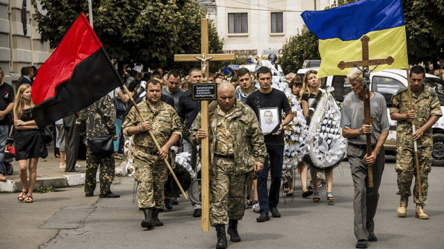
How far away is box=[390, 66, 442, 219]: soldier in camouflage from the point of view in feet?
31.4

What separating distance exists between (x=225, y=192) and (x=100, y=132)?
14.8 feet

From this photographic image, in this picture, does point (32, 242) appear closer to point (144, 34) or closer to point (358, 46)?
point (358, 46)

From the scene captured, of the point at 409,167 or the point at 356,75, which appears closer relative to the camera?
the point at 356,75

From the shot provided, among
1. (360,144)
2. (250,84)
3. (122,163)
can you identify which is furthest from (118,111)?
(360,144)

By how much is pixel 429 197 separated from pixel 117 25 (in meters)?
15.8

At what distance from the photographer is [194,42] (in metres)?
39.2

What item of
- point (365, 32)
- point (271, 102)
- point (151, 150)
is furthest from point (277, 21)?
point (151, 150)

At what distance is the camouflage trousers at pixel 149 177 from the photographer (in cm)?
891

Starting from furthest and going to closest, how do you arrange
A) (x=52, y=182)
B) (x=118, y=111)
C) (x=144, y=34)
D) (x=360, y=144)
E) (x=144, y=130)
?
(x=144, y=34), (x=118, y=111), (x=52, y=182), (x=144, y=130), (x=360, y=144)

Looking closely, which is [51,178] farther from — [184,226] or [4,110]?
[184,226]

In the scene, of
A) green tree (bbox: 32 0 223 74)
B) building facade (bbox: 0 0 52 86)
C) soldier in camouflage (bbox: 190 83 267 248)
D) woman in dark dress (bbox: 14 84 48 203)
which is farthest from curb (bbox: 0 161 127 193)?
green tree (bbox: 32 0 223 74)

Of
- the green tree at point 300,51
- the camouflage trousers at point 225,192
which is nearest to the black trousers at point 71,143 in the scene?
the camouflage trousers at point 225,192

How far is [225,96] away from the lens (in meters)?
7.88

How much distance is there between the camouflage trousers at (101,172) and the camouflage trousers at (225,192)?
13.9ft
